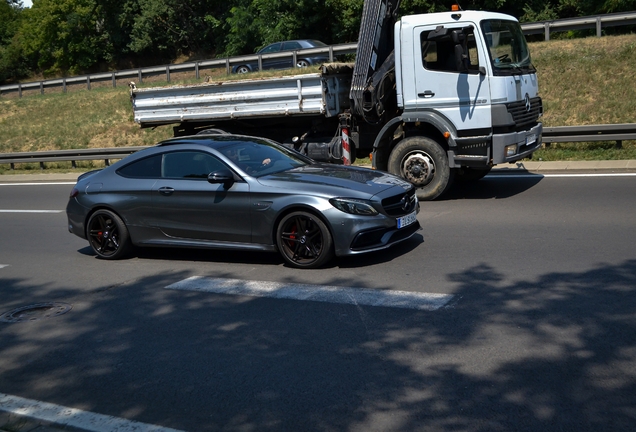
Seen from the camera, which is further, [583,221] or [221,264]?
[583,221]

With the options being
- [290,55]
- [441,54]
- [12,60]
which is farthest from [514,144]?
[12,60]

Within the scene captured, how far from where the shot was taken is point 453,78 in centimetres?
1170

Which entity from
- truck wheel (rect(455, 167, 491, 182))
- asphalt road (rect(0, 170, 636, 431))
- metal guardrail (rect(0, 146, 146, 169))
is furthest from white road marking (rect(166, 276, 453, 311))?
metal guardrail (rect(0, 146, 146, 169))

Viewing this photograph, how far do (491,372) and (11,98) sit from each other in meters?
38.2

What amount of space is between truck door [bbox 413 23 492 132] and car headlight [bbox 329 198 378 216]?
13.7ft

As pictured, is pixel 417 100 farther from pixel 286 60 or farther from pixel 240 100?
pixel 286 60

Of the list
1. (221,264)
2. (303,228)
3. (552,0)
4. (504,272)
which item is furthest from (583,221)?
(552,0)

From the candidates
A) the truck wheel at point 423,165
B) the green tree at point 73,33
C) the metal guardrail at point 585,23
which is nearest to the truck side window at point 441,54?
the truck wheel at point 423,165

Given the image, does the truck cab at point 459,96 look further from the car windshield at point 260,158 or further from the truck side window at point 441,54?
the car windshield at point 260,158

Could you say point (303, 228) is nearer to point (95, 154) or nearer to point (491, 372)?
point (491, 372)

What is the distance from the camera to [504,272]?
7.51 m

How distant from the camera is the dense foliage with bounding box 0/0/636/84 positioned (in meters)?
35.4

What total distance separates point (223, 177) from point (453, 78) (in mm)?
4788

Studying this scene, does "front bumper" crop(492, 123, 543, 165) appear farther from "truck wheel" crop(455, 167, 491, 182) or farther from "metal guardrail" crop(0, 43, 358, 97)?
"metal guardrail" crop(0, 43, 358, 97)
